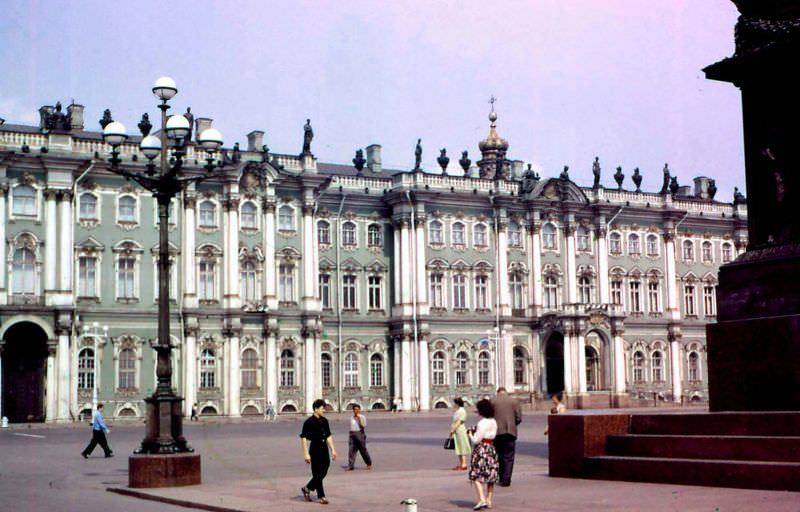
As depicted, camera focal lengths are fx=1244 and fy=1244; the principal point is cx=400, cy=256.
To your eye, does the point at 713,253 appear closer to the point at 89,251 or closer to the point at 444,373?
the point at 444,373

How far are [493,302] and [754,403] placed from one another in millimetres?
55147

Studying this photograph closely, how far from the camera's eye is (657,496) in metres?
16.1

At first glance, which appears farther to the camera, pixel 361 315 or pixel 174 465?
pixel 361 315

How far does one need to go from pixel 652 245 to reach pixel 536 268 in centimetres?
988

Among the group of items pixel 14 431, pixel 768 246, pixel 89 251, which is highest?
pixel 89 251

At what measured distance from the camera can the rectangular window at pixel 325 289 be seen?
67.5 metres

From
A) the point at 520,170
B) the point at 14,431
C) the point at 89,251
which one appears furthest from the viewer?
the point at 520,170

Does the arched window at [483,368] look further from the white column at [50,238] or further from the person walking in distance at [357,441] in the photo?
the person walking in distance at [357,441]

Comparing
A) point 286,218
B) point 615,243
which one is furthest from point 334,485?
point 615,243

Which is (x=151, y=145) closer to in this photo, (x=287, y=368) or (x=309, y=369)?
(x=309, y=369)

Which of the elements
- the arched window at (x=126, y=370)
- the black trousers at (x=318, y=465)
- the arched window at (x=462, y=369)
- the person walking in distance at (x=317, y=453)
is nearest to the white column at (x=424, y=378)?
the arched window at (x=462, y=369)

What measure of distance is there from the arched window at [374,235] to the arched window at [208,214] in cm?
966

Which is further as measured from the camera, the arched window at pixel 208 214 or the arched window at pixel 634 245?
the arched window at pixel 634 245

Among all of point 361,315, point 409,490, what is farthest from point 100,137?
point 409,490
